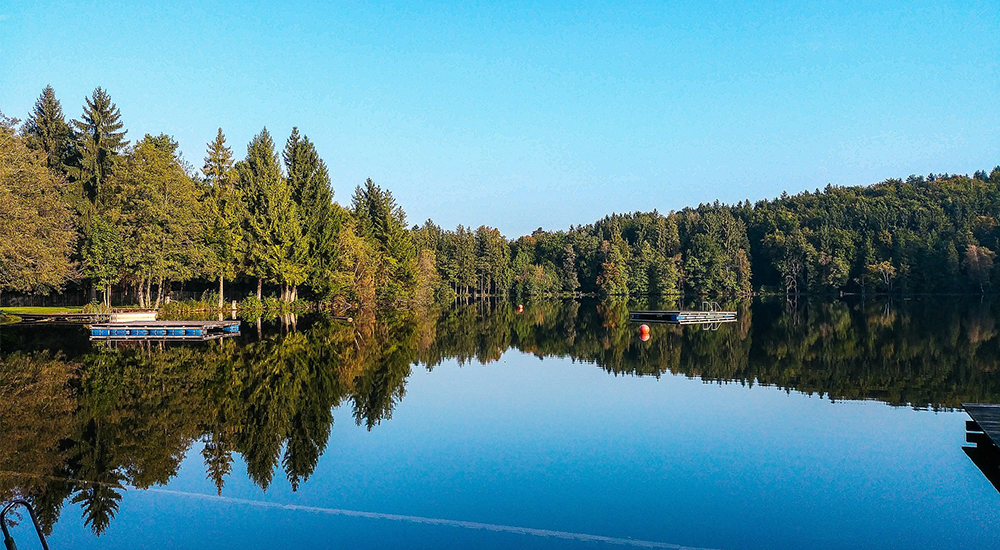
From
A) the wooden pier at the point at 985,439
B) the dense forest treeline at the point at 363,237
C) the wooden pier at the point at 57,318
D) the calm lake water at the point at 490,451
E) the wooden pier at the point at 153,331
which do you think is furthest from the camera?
the dense forest treeline at the point at 363,237

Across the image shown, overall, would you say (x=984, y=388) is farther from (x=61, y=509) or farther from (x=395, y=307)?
(x=395, y=307)

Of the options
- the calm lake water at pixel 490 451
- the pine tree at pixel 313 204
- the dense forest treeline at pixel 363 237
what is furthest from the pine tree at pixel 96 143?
the calm lake water at pixel 490 451

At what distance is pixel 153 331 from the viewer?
111ft

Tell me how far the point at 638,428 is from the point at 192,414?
1098 cm

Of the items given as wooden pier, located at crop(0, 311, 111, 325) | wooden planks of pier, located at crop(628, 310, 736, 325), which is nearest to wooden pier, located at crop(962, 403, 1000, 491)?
wooden planks of pier, located at crop(628, 310, 736, 325)

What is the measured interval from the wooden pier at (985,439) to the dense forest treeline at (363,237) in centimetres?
3822

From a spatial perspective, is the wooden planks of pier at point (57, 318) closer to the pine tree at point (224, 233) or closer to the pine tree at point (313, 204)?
the pine tree at point (224, 233)

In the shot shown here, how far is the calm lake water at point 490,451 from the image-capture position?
9570 millimetres

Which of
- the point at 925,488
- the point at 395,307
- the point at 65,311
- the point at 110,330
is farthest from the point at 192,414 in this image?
the point at 395,307

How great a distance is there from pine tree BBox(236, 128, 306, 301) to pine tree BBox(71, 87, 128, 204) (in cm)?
1027

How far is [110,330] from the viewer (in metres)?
33.0

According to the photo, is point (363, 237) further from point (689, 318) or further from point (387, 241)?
point (689, 318)

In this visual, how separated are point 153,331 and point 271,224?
20.4 meters

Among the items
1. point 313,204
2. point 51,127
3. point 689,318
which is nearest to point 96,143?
point 51,127
